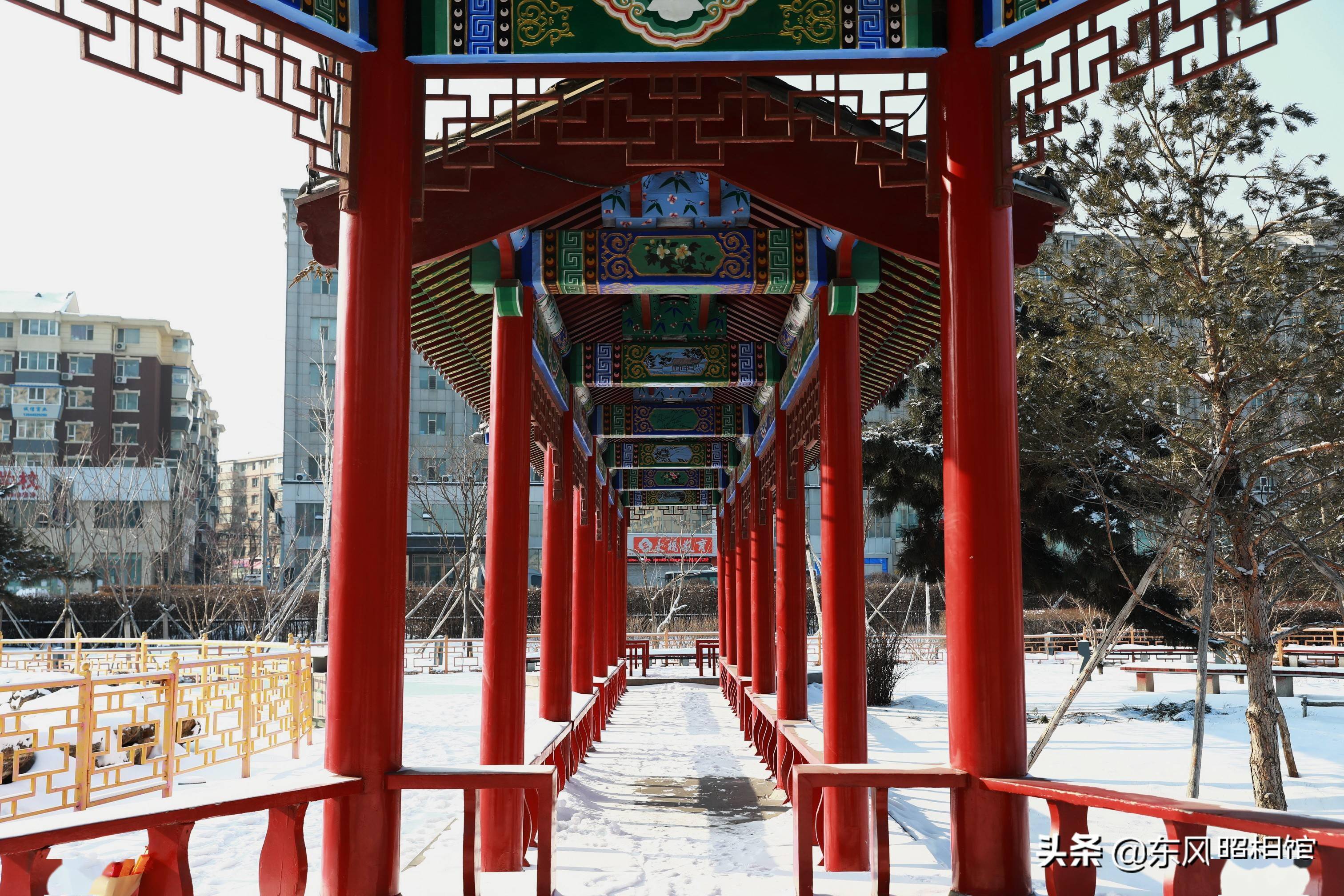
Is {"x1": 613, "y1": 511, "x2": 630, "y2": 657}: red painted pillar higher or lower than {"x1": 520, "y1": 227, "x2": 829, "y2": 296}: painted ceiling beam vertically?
lower

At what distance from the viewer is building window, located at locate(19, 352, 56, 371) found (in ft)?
150

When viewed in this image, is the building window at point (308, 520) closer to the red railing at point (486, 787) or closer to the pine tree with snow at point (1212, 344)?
the pine tree with snow at point (1212, 344)

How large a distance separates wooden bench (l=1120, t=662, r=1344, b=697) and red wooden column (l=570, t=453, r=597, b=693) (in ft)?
37.8

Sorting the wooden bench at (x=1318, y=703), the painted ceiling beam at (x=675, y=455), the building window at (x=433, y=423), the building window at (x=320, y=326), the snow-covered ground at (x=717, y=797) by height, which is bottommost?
the wooden bench at (x=1318, y=703)

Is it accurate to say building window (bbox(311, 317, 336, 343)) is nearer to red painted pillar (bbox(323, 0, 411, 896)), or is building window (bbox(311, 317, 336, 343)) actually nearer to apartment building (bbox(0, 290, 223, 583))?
apartment building (bbox(0, 290, 223, 583))

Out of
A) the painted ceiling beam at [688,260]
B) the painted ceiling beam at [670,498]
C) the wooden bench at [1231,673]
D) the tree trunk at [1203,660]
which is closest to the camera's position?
the painted ceiling beam at [688,260]

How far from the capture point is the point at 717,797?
361 inches

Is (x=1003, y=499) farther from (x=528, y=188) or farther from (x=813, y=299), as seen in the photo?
(x=813, y=299)

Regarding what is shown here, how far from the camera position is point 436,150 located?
5086 millimetres

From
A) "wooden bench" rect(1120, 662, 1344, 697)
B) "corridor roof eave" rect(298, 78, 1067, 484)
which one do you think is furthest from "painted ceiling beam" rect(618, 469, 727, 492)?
"corridor roof eave" rect(298, 78, 1067, 484)

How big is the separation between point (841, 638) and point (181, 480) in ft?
93.0

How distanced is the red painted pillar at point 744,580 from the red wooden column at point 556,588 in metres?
5.35

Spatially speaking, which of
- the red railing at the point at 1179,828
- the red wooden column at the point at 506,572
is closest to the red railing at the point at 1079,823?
the red railing at the point at 1179,828

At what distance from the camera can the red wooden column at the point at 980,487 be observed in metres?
3.53
